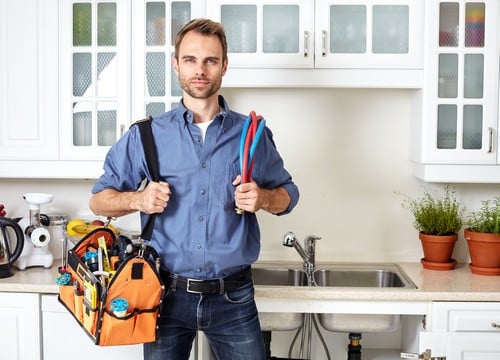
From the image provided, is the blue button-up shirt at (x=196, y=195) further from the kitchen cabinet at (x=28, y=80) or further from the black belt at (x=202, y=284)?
the kitchen cabinet at (x=28, y=80)

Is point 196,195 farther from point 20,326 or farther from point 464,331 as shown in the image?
point 464,331

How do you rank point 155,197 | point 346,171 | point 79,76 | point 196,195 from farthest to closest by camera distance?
point 346,171
point 79,76
point 196,195
point 155,197

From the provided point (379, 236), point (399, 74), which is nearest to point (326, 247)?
point (379, 236)

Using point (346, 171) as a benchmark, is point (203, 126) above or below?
above

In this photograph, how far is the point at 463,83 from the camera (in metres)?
3.03

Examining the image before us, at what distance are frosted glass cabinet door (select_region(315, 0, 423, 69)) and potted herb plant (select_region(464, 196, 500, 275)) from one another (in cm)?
68

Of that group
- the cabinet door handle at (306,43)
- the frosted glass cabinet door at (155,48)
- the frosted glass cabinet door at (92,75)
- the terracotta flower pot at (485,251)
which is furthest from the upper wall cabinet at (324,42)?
the terracotta flower pot at (485,251)

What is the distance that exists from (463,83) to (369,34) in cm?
41

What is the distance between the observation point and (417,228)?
10.7 feet

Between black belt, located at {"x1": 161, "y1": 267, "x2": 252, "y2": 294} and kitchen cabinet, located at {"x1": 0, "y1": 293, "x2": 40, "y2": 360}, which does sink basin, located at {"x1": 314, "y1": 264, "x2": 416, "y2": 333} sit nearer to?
black belt, located at {"x1": 161, "y1": 267, "x2": 252, "y2": 294}

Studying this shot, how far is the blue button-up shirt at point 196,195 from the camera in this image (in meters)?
2.32

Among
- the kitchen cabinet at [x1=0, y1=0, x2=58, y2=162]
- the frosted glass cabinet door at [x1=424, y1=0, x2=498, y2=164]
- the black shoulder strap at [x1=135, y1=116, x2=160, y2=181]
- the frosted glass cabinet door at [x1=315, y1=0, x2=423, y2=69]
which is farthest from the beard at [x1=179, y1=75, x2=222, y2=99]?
the frosted glass cabinet door at [x1=424, y1=0, x2=498, y2=164]

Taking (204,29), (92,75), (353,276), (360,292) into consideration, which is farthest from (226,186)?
(353,276)

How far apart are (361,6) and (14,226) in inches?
61.0
